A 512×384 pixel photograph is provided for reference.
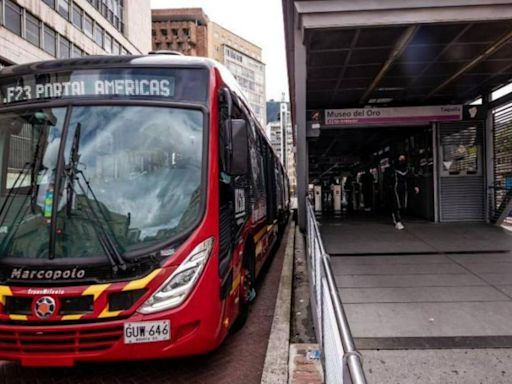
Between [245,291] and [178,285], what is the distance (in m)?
2.21

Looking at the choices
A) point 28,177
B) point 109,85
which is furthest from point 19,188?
point 109,85

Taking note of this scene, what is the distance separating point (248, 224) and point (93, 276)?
8.99 ft

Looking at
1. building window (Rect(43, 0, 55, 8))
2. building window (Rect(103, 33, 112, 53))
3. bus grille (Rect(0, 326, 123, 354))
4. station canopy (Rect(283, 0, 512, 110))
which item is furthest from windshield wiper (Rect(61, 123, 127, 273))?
building window (Rect(103, 33, 112, 53))

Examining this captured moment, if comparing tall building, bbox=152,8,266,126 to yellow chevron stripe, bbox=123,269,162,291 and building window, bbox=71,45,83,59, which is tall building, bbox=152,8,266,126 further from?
yellow chevron stripe, bbox=123,269,162,291

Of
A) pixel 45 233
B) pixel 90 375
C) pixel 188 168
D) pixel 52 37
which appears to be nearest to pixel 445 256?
pixel 188 168

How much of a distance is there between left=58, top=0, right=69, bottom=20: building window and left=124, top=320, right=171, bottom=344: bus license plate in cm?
3028

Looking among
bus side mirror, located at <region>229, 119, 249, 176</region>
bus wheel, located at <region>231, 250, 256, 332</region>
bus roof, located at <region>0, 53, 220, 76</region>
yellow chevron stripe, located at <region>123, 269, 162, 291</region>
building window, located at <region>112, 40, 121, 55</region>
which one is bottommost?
bus wheel, located at <region>231, 250, 256, 332</region>

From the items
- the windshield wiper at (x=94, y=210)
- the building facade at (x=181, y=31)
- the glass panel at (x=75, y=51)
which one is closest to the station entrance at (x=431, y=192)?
the windshield wiper at (x=94, y=210)

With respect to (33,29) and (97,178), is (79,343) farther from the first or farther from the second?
(33,29)

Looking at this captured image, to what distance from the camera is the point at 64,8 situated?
94.6ft

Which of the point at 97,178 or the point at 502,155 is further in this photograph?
the point at 502,155

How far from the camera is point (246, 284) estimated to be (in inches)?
227

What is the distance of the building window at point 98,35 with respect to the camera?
110ft

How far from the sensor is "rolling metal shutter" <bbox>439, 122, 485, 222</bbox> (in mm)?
11508
